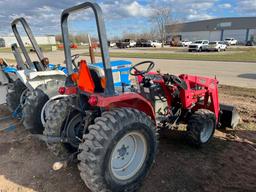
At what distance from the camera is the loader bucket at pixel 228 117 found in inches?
192

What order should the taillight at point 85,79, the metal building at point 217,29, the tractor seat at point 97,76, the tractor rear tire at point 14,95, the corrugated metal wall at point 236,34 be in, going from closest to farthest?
the taillight at point 85,79 < the tractor seat at point 97,76 < the tractor rear tire at point 14,95 < the metal building at point 217,29 < the corrugated metal wall at point 236,34

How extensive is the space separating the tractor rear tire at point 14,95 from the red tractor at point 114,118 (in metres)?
2.57

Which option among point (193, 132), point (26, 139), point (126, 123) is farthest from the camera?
point (26, 139)

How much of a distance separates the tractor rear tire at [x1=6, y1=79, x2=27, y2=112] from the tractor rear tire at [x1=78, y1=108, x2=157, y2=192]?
3537 millimetres

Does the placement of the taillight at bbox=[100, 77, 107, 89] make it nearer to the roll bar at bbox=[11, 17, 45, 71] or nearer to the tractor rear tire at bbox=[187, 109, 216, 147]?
the tractor rear tire at bbox=[187, 109, 216, 147]

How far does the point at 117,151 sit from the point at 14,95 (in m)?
3.60

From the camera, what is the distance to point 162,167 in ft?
11.7

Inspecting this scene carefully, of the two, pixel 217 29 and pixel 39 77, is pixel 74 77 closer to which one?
pixel 39 77

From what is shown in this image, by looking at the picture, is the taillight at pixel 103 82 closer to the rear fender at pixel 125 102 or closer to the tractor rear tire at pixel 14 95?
the rear fender at pixel 125 102

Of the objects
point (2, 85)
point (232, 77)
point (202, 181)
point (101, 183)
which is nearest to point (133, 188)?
point (101, 183)

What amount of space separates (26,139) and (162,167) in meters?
2.57

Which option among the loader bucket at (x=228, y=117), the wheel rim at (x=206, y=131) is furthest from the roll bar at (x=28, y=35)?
the loader bucket at (x=228, y=117)

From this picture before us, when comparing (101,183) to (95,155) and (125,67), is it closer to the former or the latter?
(95,155)

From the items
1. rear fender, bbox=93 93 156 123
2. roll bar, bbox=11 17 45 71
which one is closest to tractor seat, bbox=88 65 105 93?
rear fender, bbox=93 93 156 123
